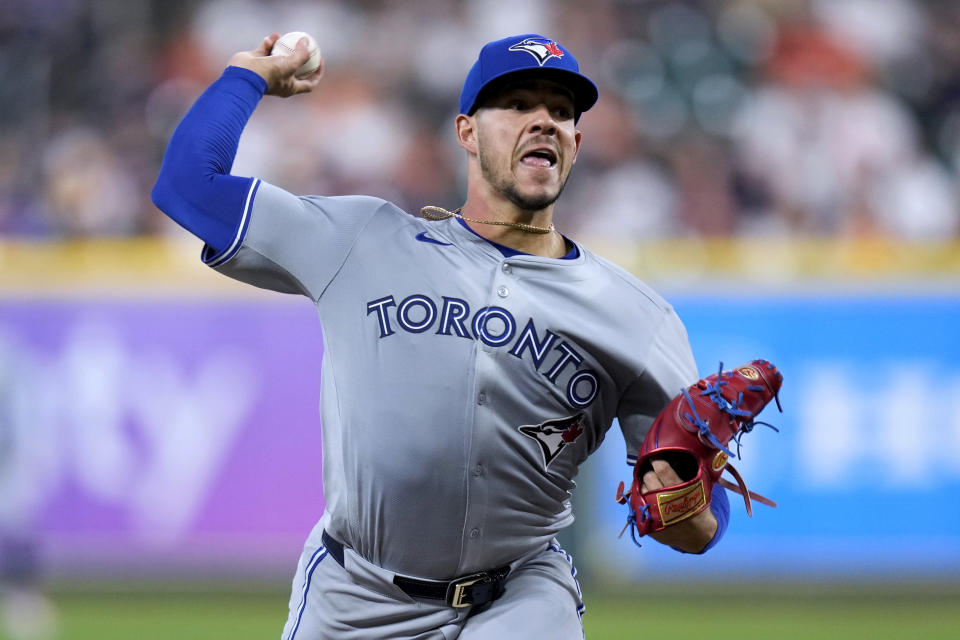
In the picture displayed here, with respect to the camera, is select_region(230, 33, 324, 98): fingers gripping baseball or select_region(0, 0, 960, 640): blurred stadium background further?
select_region(0, 0, 960, 640): blurred stadium background

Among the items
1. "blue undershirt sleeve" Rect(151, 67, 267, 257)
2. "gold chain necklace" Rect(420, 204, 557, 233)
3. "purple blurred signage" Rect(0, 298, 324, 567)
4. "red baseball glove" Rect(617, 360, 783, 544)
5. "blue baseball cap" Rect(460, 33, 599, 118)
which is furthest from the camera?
"purple blurred signage" Rect(0, 298, 324, 567)

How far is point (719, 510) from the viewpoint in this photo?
3.67 metres

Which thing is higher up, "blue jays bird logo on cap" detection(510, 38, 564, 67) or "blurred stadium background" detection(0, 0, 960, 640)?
"blue jays bird logo on cap" detection(510, 38, 564, 67)

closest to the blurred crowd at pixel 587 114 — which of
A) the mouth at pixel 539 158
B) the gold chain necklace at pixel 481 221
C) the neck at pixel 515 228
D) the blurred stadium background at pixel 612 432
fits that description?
the blurred stadium background at pixel 612 432

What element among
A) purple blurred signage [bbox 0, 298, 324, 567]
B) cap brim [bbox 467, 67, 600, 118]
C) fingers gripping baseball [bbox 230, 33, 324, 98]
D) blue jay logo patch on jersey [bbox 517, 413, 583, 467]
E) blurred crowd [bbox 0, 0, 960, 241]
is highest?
blurred crowd [bbox 0, 0, 960, 241]

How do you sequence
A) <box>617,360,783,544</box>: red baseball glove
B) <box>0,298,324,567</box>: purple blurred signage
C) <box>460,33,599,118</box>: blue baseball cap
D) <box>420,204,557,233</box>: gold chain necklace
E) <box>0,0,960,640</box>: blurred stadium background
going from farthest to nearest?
<box>0,298,324,567</box>: purple blurred signage < <box>0,0,960,640</box>: blurred stadium background < <box>420,204,557,233</box>: gold chain necklace < <box>460,33,599,118</box>: blue baseball cap < <box>617,360,783,544</box>: red baseball glove

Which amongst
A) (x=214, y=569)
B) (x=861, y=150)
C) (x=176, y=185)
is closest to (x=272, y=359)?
(x=214, y=569)

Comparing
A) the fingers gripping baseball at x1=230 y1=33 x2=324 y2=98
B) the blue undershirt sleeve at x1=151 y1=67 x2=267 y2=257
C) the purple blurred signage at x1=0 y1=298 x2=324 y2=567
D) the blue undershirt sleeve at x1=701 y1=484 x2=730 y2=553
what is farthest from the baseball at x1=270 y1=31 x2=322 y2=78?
the purple blurred signage at x1=0 y1=298 x2=324 y2=567

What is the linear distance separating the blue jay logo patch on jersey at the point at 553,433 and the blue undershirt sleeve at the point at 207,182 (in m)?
0.95

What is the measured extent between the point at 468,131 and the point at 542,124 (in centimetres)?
27

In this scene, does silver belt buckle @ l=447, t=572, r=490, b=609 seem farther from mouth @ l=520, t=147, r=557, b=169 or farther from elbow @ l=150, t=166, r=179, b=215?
elbow @ l=150, t=166, r=179, b=215

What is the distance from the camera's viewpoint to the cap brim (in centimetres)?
372

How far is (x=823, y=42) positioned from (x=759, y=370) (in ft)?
26.1

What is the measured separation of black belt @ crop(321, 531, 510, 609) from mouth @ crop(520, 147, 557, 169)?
44.3 inches
